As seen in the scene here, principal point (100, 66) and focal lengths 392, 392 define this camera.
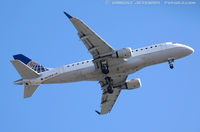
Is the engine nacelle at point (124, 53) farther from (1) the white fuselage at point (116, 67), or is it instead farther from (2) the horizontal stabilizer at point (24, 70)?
(2) the horizontal stabilizer at point (24, 70)

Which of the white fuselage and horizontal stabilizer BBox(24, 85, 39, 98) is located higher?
the white fuselage

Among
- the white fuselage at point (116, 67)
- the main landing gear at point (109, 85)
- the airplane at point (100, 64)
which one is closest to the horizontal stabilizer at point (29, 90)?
the airplane at point (100, 64)

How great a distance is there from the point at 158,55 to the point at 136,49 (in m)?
3.31

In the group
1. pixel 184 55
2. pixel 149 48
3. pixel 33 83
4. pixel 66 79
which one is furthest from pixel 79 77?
pixel 184 55

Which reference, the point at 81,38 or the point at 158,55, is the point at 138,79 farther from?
the point at 81,38

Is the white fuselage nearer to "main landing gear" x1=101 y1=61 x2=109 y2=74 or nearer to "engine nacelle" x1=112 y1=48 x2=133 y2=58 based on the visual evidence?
"main landing gear" x1=101 y1=61 x2=109 y2=74

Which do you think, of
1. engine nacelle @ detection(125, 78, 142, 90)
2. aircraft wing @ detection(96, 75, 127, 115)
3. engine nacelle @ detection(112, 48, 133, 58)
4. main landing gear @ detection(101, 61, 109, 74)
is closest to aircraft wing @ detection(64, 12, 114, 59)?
engine nacelle @ detection(112, 48, 133, 58)

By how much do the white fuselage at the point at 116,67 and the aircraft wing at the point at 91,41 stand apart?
275 cm

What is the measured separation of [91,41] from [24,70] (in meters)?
10.5

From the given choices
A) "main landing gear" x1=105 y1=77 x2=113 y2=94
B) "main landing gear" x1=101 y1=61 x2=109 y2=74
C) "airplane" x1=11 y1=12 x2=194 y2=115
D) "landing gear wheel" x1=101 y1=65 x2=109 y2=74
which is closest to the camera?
"airplane" x1=11 y1=12 x2=194 y2=115

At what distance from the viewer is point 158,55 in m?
57.2

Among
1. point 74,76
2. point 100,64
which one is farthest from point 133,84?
point 74,76

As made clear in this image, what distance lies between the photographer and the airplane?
54906 mm

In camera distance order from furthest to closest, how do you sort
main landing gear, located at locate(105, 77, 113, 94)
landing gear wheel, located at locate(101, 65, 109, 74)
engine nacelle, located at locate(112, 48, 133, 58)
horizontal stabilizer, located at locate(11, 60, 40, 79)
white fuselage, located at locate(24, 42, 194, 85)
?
main landing gear, located at locate(105, 77, 113, 94)
white fuselage, located at locate(24, 42, 194, 85)
landing gear wheel, located at locate(101, 65, 109, 74)
engine nacelle, located at locate(112, 48, 133, 58)
horizontal stabilizer, located at locate(11, 60, 40, 79)
